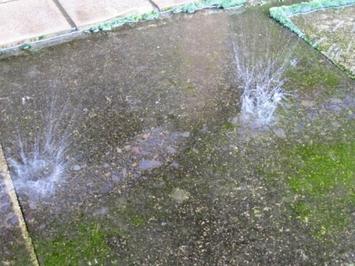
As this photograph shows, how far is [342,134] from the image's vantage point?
2475mm

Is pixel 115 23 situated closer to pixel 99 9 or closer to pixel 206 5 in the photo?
pixel 99 9

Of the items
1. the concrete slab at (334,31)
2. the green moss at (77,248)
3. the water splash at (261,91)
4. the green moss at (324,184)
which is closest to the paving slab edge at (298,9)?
the concrete slab at (334,31)

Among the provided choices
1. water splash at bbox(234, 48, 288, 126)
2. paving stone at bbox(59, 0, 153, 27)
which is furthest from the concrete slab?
paving stone at bbox(59, 0, 153, 27)

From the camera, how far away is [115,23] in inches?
127

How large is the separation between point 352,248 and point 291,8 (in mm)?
1848

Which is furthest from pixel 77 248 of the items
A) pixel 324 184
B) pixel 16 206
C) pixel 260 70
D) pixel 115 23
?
pixel 115 23

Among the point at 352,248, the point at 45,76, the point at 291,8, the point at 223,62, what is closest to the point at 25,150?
the point at 45,76

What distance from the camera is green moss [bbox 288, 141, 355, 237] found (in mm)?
2090

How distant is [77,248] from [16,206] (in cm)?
33

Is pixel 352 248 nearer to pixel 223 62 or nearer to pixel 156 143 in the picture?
pixel 156 143

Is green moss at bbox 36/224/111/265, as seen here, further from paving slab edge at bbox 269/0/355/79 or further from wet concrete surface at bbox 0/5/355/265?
paving slab edge at bbox 269/0/355/79

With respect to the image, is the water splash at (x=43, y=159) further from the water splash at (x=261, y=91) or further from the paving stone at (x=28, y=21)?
the water splash at (x=261, y=91)

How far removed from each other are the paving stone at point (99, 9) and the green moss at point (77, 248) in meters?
1.55

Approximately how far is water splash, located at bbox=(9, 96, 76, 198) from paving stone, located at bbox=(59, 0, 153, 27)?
0.92 meters
